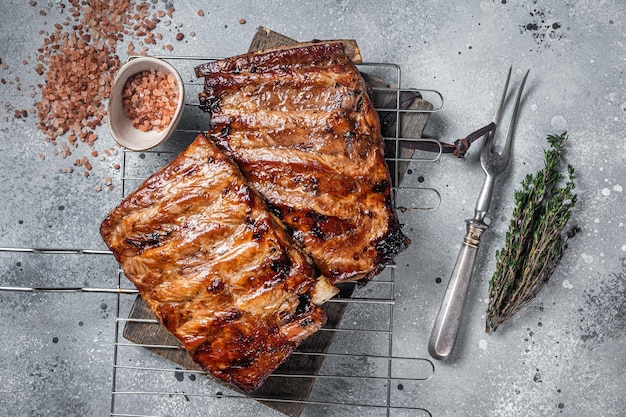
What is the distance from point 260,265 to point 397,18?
6.07 feet

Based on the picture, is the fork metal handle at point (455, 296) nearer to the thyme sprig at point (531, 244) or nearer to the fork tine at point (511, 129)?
the thyme sprig at point (531, 244)

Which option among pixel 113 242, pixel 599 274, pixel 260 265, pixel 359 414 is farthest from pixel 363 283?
pixel 599 274

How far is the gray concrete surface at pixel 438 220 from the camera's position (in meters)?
3.62

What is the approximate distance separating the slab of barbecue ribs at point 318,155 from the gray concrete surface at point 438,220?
75 centimetres

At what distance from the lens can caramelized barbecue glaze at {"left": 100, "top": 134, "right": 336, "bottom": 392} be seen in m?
2.76

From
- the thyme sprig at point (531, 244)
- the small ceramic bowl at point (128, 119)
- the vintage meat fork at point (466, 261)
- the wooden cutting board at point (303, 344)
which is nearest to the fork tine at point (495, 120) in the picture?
the vintage meat fork at point (466, 261)

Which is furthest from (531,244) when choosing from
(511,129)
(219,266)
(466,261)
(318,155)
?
(219,266)

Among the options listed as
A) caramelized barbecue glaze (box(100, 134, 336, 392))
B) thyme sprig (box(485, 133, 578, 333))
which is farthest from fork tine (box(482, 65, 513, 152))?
caramelized barbecue glaze (box(100, 134, 336, 392))

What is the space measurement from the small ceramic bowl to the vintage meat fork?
5.78ft

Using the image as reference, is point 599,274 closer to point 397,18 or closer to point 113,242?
point 397,18

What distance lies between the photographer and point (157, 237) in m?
2.84

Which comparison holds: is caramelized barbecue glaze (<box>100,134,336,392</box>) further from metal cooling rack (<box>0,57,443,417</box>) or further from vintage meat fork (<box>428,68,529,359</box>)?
vintage meat fork (<box>428,68,529,359</box>)

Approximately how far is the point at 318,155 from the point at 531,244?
4.79ft

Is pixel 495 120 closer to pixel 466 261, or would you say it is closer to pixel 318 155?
pixel 466 261
